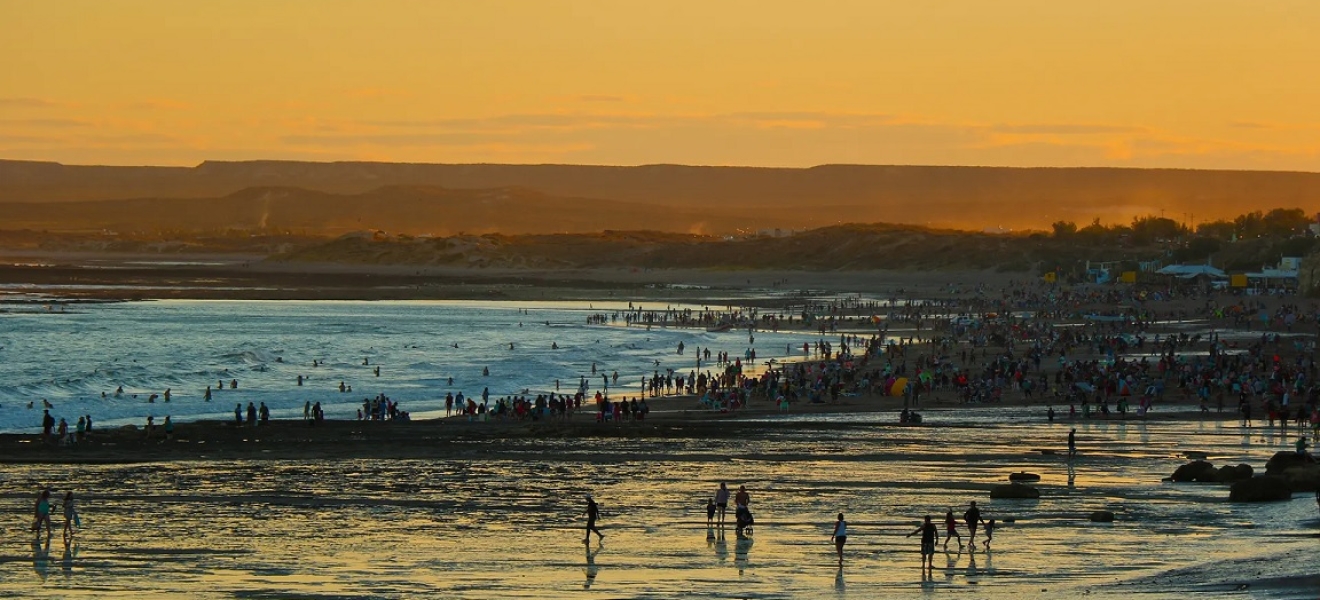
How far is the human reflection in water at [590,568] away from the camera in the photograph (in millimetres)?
19875

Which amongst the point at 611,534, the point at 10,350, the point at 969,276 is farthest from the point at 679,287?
the point at 611,534

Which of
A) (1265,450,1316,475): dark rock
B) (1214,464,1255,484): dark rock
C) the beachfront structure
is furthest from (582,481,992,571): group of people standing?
the beachfront structure

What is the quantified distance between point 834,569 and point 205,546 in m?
8.25

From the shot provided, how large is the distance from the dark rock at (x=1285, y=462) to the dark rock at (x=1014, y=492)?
12.8 feet

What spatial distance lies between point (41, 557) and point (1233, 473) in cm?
1814

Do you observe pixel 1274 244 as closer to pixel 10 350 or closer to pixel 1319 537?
pixel 10 350

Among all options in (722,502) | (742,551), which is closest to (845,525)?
(742,551)

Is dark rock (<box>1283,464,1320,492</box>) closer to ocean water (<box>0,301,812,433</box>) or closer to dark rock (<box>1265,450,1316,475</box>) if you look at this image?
dark rock (<box>1265,450,1316,475</box>)

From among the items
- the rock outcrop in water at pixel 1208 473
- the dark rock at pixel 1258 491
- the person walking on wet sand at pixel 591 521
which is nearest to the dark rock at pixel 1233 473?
the rock outcrop in water at pixel 1208 473

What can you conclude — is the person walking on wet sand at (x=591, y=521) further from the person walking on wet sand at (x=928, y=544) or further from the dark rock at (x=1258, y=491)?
the dark rock at (x=1258, y=491)

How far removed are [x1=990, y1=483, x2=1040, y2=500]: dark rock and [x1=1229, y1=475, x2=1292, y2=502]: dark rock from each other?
9.53 feet

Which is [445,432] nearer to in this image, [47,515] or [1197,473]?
[47,515]

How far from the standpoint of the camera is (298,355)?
2462 inches

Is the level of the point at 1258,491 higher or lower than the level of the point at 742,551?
higher
